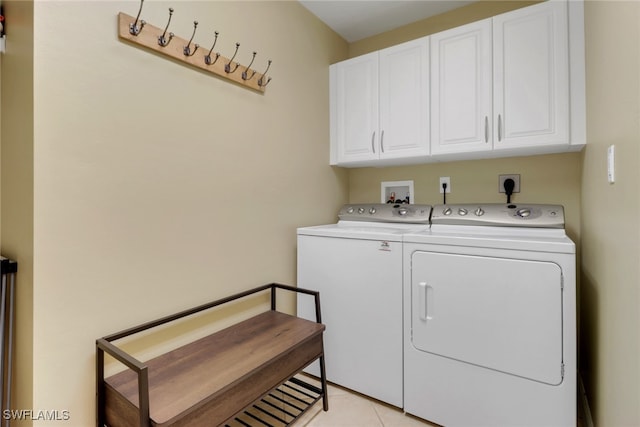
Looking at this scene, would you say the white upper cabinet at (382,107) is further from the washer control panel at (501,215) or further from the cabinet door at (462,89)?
the washer control panel at (501,215)

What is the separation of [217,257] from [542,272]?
5.02ft

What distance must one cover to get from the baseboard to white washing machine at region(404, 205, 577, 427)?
0.37 meters

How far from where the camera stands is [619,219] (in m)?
0.98

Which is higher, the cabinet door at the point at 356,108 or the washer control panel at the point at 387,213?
the cabinet door at the point at 356,108

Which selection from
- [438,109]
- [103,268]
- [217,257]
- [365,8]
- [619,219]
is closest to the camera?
[619,219]

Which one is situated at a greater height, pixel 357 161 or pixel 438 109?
pixel 438 109

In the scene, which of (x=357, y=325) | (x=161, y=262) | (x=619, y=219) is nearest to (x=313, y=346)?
(x=357, y=325)

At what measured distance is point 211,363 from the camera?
4.31 ft

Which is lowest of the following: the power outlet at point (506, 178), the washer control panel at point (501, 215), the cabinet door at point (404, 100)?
the washer control panel at point (501, 215)

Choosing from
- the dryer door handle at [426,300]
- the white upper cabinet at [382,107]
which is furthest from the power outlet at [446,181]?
the dryer door handle at [426,300]

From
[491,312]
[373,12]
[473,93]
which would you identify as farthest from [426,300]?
[373,12]

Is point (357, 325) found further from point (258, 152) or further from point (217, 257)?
point (258, 152)

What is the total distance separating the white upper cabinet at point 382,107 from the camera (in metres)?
2.04

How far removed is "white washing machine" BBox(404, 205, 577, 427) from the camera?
1.33 metres
